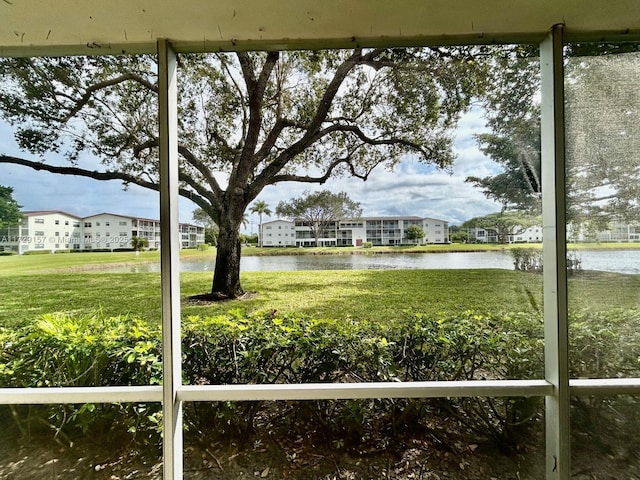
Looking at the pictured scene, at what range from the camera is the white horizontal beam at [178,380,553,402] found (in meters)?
1.23

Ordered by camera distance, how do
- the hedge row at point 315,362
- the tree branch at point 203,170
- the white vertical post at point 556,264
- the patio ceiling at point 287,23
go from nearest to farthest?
the patio ceiling at point 287,23, the white vertical post at point 556,264, the hedge row at point 315,362, the tree branch at point 203,170

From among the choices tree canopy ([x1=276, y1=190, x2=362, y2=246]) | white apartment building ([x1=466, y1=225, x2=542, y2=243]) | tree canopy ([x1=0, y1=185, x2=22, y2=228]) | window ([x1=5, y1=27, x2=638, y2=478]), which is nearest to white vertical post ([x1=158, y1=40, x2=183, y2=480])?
window ([x1=5, y1=27, x2=638, y2=478])

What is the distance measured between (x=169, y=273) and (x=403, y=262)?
1.11 meters

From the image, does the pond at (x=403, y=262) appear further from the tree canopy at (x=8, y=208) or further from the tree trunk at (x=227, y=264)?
the tree canopy at (x=8, y=208)

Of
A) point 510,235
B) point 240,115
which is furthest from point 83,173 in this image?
point 510,235

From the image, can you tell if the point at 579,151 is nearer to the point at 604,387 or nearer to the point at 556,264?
the point at 556,264

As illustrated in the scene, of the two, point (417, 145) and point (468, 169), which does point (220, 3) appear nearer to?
point (417, 145)

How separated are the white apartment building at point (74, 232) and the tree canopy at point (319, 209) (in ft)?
1.70

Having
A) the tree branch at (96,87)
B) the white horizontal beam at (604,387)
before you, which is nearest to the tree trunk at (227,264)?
the tree branch at (96,87)

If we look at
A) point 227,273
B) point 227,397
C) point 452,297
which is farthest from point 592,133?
point 227,397

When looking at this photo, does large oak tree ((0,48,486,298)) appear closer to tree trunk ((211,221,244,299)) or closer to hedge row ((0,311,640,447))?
tree trunk ((211,221,244,299))

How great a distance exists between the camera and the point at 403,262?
4.66 ft

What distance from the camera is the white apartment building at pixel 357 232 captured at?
1399mm

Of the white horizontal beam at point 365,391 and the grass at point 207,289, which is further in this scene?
the grass at point 207,289
